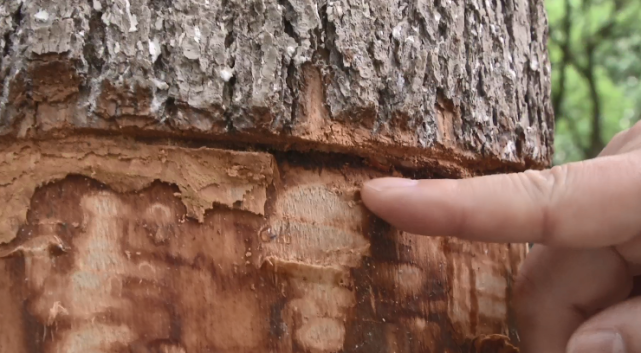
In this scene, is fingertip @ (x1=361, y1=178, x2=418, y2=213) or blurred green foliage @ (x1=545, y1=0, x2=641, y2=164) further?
blurred green foliage @ (x1=545, y1=0, x2=641, y2=164)

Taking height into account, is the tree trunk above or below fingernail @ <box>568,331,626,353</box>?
above

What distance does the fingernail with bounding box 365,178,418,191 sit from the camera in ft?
2.84

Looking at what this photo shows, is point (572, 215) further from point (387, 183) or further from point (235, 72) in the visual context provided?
point (235, 72)

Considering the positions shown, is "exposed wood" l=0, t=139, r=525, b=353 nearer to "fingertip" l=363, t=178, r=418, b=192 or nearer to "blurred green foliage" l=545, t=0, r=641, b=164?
"fingertip" l=363, t=178, r=418, b=192

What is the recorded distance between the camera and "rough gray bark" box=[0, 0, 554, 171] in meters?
0.79

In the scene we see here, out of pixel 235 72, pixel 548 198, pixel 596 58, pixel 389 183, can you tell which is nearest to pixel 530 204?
pixel 548 198

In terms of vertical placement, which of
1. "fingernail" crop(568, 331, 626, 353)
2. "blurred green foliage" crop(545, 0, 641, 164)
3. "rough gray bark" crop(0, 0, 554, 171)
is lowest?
"fingernail" crop(568, 331, 626, 353)

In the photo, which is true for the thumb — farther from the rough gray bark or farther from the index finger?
the rough gray bark

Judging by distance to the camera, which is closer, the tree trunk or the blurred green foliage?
the tree trunk

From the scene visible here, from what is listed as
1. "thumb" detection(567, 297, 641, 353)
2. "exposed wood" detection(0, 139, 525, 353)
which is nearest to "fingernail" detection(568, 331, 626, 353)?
"thumb" detection(567, 297, 641, 353)

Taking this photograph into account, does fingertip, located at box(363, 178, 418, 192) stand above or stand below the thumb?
above

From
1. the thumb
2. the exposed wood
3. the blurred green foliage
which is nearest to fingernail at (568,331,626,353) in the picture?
the thumb

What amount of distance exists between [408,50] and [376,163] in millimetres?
206

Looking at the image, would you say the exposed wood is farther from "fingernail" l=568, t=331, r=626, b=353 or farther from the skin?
"fingernail" l=568, t=331, r=626, b=353
